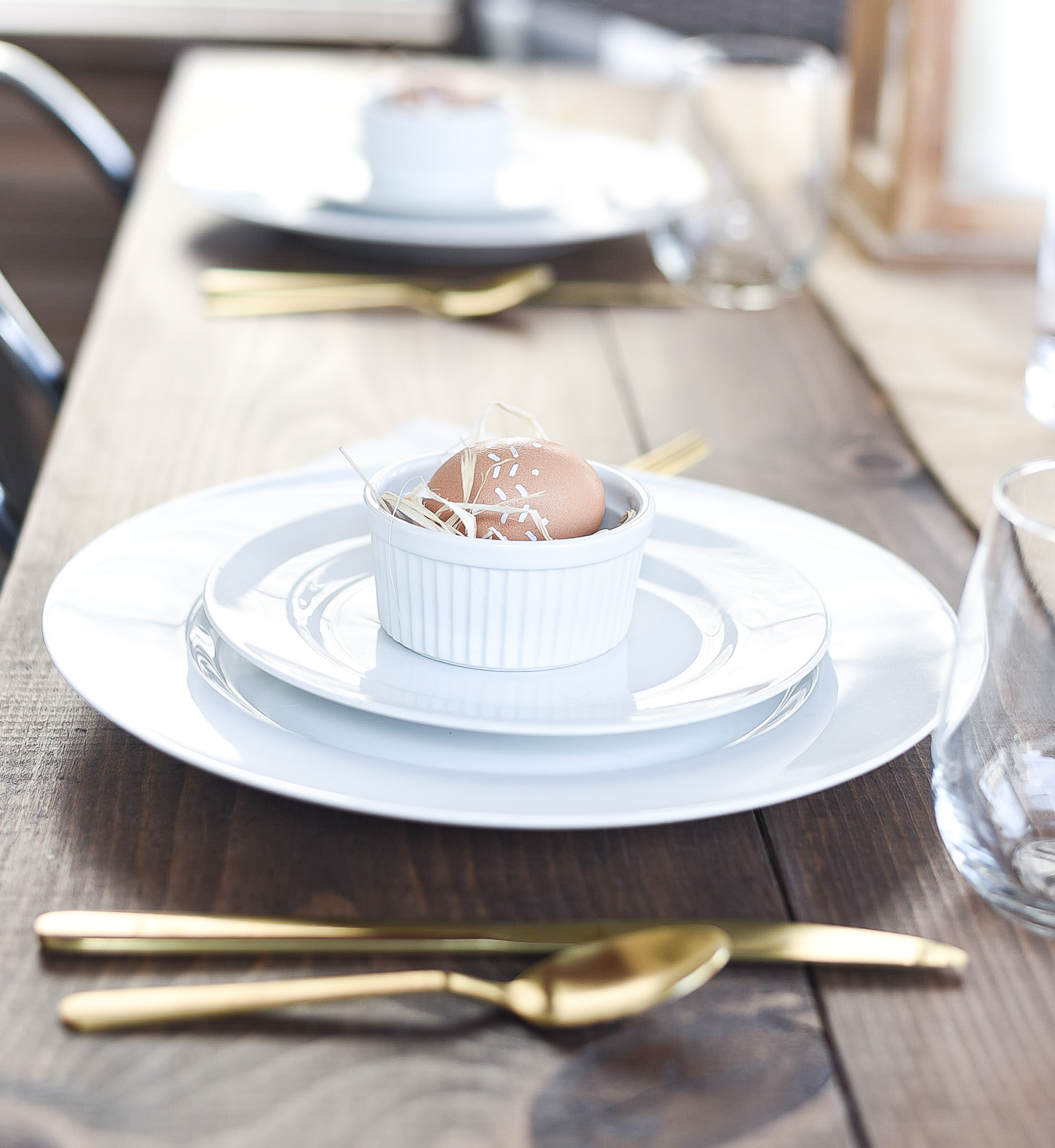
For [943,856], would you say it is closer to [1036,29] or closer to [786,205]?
[786,205]

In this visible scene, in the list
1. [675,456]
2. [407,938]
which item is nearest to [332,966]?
[407,938]

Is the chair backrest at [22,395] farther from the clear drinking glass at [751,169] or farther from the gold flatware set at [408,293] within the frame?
the clear drinking glass at [751,169]

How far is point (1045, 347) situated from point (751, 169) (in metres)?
0.28

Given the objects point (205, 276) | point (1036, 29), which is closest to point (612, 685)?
point (205, 276)

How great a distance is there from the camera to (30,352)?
3.24 ft

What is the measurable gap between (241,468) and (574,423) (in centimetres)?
19

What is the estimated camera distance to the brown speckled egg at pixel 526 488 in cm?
45

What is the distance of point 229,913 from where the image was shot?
0.37m

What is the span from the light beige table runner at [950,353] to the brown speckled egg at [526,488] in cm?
29

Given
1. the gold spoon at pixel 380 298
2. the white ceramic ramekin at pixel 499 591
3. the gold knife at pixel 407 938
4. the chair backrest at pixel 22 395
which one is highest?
the white ceramic ramekin at pixel 499 591

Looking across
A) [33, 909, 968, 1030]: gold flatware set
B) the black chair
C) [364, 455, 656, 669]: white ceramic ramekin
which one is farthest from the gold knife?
the black chair

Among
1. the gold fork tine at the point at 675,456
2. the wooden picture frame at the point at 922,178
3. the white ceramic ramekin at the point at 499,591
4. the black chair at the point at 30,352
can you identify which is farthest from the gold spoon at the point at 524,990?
the wooden picture frame at the point at 922,178

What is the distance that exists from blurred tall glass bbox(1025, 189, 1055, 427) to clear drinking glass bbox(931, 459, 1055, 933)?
0.45 metres

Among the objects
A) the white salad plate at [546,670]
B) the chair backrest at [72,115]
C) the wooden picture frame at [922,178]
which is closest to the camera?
the white salad plate at [546,670]
